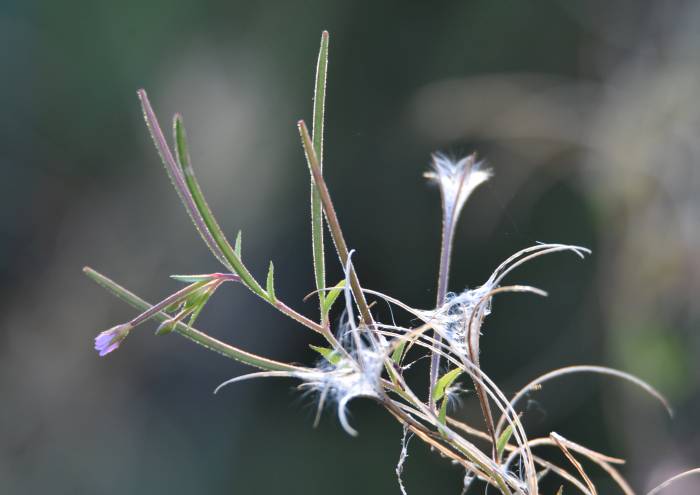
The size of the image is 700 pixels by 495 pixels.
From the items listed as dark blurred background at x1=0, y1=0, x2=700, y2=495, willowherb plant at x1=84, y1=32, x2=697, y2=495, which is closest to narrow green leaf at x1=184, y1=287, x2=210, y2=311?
willowherb plant at x1=84, y1=32, x2=697, y2=495

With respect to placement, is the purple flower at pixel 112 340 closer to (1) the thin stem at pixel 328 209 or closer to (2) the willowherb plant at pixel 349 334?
(2) the willowherb plant at pixel 349 334

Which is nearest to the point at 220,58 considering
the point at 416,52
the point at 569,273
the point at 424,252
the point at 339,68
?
the point at 339,68

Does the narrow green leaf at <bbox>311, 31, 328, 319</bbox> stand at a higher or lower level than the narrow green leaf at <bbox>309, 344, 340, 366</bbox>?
higher

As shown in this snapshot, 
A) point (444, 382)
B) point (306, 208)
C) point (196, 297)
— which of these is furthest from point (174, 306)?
point (306, 208)

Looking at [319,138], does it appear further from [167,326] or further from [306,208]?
[306,208]

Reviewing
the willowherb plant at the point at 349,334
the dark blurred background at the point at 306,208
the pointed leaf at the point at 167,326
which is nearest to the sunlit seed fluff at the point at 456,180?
the willowherb plant at the point at 349,334

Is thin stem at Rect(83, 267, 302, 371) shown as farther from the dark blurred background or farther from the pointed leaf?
the dark blurred background
